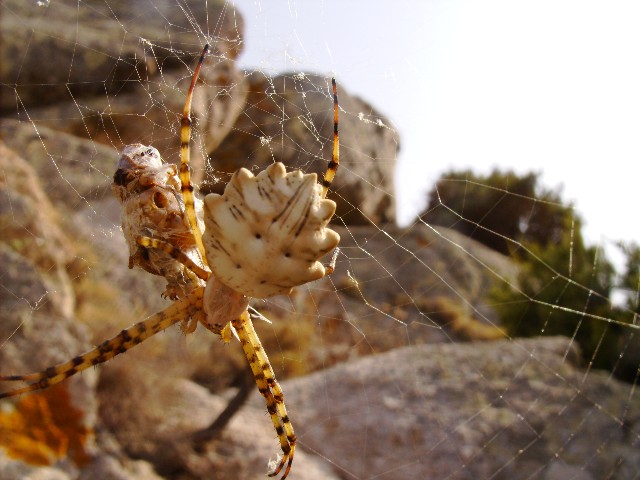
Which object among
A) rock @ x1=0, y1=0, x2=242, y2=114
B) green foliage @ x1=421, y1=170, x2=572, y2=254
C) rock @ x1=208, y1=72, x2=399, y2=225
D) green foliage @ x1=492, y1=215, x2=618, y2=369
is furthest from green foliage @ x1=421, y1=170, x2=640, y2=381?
rock @ x1=0, y1=0, x2=242, y2=114

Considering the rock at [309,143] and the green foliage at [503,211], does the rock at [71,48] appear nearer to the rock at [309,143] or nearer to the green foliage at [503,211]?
the rock at [309,143]

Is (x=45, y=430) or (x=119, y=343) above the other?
(x=119, y=343)

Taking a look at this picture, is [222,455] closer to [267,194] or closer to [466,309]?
[267,194]

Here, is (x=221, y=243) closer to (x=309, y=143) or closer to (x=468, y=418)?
(x=468, y=418)

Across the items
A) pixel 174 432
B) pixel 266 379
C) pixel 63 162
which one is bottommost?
pixel 174 432

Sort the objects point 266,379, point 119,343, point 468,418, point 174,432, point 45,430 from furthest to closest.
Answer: point 468,418 < point 174,432 < point 45,430 < point 266,379 < point 119,343

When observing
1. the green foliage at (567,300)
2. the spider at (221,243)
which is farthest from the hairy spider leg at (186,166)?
the green foliage at (567,300)

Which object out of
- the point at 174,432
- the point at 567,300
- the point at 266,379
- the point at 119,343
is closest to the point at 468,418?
the point at 174,432

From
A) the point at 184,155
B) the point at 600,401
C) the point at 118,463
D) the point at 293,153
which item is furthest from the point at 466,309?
the point at 184,155
